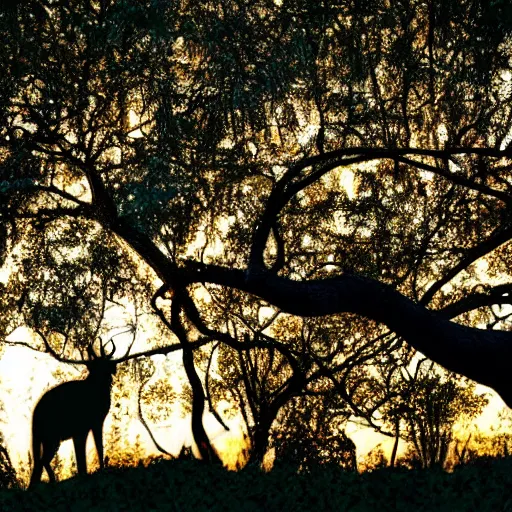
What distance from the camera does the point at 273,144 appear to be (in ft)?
47.4

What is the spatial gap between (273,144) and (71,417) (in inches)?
284

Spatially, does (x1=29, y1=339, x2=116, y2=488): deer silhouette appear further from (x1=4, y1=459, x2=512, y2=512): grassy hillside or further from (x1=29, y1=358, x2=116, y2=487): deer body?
(x1=4, y1=459, x2=512, y2=512): grassy hillside

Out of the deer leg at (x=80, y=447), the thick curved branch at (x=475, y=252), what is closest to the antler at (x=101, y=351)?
the deer leg at (x=80, y=447)

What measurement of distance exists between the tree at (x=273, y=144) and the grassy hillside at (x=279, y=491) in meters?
1.61

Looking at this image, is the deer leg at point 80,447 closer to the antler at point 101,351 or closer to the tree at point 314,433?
the antler at point 101,351

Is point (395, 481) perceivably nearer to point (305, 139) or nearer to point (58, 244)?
point (305, 139)

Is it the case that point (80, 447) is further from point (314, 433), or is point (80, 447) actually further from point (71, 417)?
point (314, 433)

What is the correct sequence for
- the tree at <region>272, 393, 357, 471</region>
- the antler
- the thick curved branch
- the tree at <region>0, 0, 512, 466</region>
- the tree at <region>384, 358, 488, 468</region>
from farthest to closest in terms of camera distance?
the tree at <region>384, 358, 488, 468</region> < the tree at <region>272, 393, 357, 471</region> < the antler < the thick curved branch < the tree at <region>0, 0, 512, 466</region>

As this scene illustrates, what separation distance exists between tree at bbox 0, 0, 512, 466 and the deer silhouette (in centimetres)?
195

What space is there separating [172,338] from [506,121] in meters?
9.42

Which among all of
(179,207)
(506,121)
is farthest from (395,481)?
(506,121)

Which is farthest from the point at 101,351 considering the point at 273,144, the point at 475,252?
the point at 475,252

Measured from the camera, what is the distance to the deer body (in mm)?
17000

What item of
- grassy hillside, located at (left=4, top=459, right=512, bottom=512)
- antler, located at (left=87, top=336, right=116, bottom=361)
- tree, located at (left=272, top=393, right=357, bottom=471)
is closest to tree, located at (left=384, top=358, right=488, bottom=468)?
tree, located at (left=272, top=393, right=357, bottom=471)
